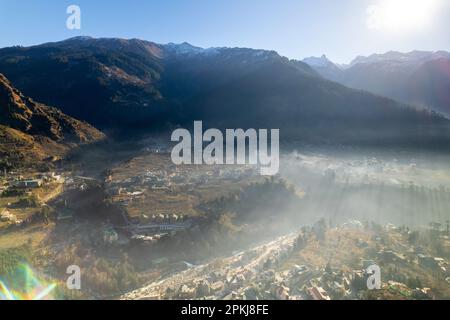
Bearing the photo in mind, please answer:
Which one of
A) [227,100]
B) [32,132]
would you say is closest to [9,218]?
[32,132]

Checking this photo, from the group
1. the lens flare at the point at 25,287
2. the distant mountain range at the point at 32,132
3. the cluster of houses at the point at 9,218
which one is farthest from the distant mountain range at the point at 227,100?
the lens flare at the point at 25,287

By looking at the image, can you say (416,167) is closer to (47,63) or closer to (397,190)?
(397,190)

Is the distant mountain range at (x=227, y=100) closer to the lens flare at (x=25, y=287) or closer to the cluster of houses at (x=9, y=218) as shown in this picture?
the cluster of houses at (x=9, y=218)

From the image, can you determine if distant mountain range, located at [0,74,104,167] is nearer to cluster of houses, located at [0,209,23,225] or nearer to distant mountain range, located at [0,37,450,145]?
distant mountain range, located at [0,37,450,145]

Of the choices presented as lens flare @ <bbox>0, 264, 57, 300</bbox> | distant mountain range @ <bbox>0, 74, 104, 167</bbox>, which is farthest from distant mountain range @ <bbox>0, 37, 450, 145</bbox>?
lens flare @ <bbox>0, 264, 57, 300</bbox>

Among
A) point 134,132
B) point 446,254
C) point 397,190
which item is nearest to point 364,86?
point 134,132

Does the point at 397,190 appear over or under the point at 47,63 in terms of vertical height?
under

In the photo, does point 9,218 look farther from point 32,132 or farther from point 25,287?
point 32,132
